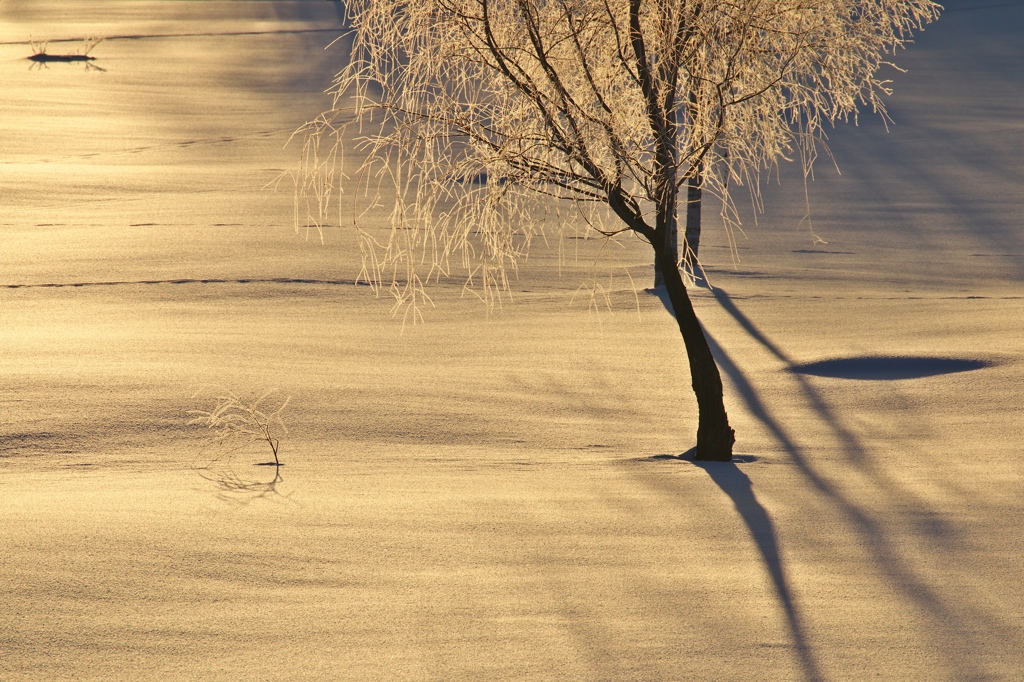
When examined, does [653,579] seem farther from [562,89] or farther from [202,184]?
[202,184]

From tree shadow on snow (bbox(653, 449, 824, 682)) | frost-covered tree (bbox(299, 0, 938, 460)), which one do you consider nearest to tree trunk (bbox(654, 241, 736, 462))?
tree shadow on snow (bbox(653, 449, 824, 682))

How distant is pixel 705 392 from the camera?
572cm

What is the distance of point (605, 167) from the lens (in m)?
5.09

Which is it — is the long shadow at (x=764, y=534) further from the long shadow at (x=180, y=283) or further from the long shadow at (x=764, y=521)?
the long shadow at (x=180, y=283)

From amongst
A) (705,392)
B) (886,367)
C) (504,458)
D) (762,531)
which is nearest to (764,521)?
(762,531)

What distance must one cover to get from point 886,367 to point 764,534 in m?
3.94

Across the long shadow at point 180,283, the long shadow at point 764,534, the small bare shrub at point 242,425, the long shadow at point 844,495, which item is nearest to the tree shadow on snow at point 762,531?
the long shadow at point 764,534

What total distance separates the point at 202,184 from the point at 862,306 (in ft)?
31.2

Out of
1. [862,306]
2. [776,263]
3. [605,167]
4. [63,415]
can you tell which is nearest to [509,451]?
[605,167]

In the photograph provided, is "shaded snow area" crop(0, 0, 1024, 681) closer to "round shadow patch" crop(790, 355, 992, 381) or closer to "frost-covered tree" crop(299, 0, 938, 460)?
"round shadow patch" crop(790, 355, 992, 381)

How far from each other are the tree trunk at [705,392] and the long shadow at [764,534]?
0.10 metres

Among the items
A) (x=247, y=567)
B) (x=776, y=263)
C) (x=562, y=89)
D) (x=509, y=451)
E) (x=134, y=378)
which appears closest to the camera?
(x=247, y=567)

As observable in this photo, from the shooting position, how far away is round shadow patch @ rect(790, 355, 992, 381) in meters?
7.59

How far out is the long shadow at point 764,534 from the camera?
3.35 m
